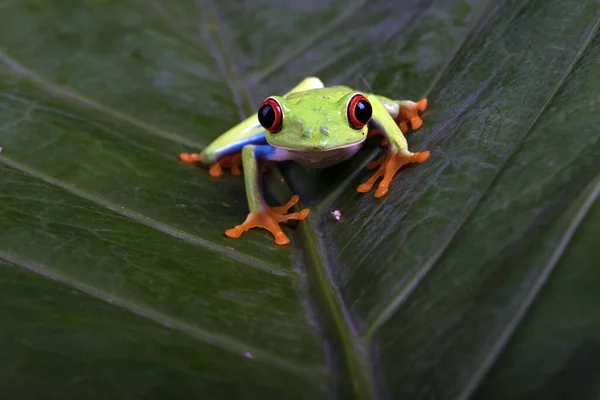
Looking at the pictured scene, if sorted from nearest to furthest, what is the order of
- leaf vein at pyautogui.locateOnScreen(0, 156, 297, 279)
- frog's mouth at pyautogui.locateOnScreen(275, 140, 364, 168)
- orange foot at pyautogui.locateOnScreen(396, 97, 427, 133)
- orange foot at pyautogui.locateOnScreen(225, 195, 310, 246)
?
leaf vein at pyautogui.locateOnScreen(0, 156, 297, 279) → orange foot at pyautogui.locateOnScreen(225, 195, 310, 246) → frog's mouth at pyautogui.locateOnScreen(275, 140, 364, 168) → orange foot at pyautogui.locateOnScreen(396, 97, 427, 133)

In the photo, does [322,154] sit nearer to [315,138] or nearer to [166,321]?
[315,138]

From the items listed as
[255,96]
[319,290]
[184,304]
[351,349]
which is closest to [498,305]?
[351,349]

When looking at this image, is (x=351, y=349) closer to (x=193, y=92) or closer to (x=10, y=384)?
(x=10, y=384)

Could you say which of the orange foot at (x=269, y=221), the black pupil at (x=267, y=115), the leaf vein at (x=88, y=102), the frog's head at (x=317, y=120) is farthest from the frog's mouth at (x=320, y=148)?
the leaf vein at (x=88, y=102)

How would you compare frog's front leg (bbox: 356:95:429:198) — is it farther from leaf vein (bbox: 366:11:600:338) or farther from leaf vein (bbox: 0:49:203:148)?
leaf vein (bbox: 0:49:203:148)

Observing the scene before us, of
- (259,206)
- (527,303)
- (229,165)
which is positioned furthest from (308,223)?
(527,303)

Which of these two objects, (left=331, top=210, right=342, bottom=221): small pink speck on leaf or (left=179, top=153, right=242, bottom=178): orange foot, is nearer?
(left=331, top=210, right=342, bottom=221): small pink speck on leaf

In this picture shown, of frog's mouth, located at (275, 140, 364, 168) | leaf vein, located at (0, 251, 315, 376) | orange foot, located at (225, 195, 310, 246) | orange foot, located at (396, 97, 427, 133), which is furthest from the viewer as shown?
orange foot, located at (396, 97, 427, 133)

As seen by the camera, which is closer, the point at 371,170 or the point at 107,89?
the point at 371,170

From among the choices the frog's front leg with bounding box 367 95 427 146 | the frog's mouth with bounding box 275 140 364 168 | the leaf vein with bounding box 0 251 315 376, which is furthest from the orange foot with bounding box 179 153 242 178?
the leaf vein with bounding box 0 251 315 376
